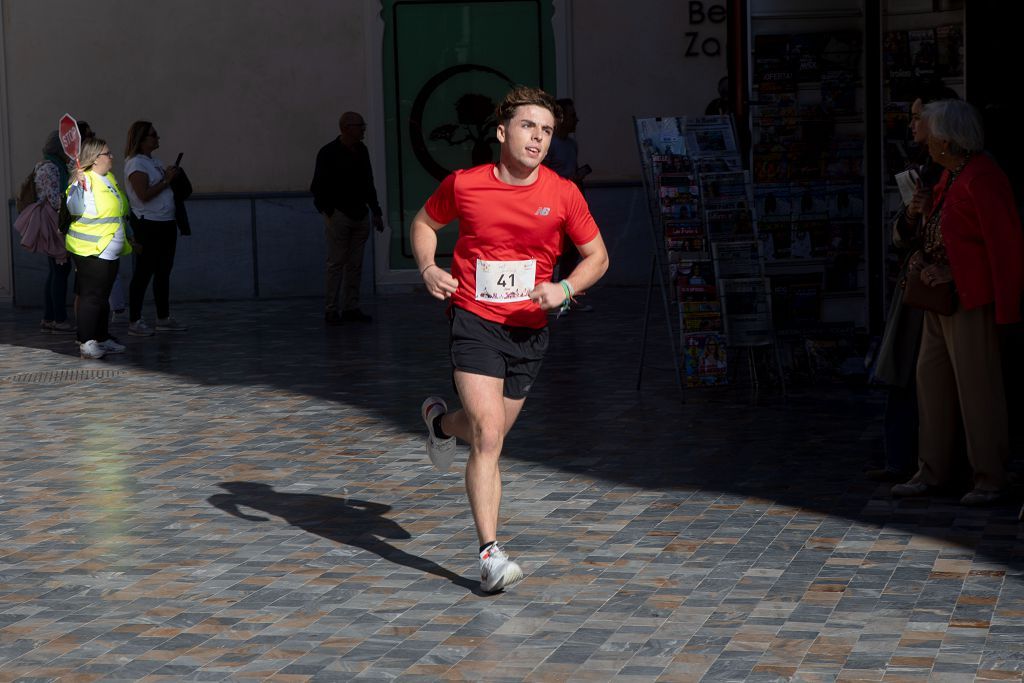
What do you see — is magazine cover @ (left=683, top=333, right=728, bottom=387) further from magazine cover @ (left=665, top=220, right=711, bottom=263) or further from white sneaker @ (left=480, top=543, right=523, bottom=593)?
white sneaker @ (left=480, top=543, right=523, bottom=593)

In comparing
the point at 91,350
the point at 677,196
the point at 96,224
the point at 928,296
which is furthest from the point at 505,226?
the point at 91,350

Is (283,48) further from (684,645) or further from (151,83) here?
(684,645)

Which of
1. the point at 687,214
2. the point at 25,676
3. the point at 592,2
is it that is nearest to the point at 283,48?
the point at 592,2

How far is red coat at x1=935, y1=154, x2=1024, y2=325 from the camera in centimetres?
711

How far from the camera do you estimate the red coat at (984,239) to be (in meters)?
7.11

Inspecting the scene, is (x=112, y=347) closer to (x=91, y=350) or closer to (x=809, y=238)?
(x=91, y=350)

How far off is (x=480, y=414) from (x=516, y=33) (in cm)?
1319

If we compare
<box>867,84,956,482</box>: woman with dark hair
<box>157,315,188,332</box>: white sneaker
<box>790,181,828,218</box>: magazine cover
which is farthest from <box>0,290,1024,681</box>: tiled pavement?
<box>157,315,188,332</box>: white sneaker

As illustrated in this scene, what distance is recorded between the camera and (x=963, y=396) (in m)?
7.36

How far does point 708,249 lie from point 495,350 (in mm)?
4988

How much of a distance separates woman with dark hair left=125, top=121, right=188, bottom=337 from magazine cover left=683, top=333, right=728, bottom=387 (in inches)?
216

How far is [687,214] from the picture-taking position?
10.8 metres

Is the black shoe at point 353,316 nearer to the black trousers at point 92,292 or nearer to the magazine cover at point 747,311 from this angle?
the black trousers at point 92,292

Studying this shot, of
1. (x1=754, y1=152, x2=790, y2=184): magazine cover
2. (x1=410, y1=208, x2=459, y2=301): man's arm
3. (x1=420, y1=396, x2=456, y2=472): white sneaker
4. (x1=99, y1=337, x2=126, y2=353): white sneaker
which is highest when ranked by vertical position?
(x1=754, y1=152, x2=790, y2=184): magazine cover
